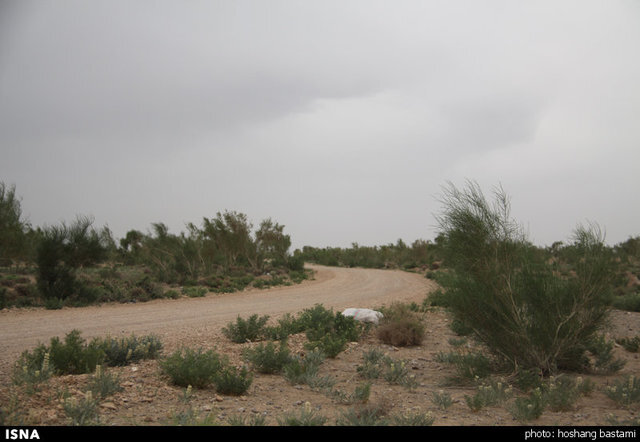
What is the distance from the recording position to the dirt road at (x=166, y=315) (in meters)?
10.1

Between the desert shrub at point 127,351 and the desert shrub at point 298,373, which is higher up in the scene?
the desert shrub at point 127,351

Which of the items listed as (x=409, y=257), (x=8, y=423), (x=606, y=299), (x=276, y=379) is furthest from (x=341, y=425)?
(x=409, y=257)

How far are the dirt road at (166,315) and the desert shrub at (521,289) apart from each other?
300cm

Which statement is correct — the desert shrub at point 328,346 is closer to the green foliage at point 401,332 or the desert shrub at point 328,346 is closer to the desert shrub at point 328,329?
the desert shrub at point 328,329

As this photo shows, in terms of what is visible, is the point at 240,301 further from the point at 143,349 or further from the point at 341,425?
the point at 341,425

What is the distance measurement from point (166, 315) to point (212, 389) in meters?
8.58

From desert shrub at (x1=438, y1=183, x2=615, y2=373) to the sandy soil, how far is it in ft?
3.23

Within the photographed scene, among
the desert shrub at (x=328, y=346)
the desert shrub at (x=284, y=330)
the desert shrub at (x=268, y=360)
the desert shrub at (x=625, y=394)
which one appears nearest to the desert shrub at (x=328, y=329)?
the desert shrub at (x=328, y=346)

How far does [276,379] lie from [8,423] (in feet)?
12.7

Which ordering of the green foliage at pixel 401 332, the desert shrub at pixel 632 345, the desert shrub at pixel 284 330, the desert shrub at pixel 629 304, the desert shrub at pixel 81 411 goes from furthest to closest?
the desert shrub at pixel 629 304 → the green foliage at pixel 401 332 → the desert shrub at pixel 284 330 → the desert shrub at pixel 632 345 → the desert shrub at pixel 81 411

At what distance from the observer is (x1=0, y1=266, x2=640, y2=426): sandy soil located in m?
4.99

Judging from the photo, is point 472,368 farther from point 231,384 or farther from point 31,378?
point 31,378

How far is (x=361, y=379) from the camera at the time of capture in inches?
291

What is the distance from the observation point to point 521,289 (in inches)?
281
